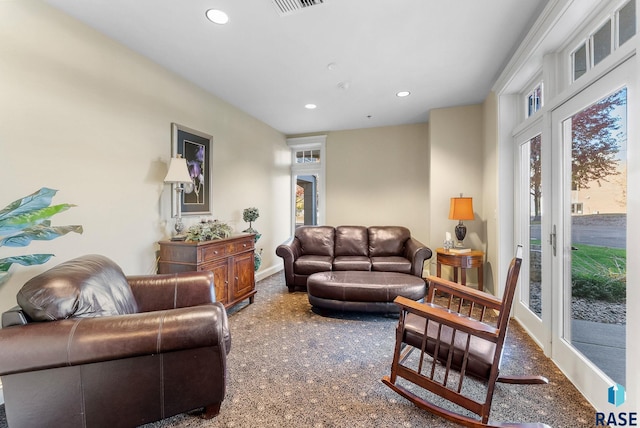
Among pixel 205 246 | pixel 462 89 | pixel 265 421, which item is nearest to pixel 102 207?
pixel 205 246

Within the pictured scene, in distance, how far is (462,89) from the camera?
330cm

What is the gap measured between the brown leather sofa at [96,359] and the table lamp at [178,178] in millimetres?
1346

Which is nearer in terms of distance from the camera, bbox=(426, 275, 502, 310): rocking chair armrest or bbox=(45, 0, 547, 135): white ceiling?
bbox=(426, 275, 502, 310): rocking chair armrest

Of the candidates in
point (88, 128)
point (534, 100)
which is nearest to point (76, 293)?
point (88, 128)

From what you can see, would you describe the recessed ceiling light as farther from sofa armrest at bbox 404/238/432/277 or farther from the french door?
sofa armrest at bbox 404/238/432/277

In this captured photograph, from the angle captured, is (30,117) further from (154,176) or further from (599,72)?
(599,72)

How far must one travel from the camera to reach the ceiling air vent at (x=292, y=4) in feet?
6.16

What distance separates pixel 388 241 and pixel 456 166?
1476 millimetres

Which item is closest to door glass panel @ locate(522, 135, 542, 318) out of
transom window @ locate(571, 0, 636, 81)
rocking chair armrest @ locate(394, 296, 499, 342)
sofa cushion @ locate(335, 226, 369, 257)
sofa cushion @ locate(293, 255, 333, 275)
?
transom window @ locate(571, 0, 636, 81)

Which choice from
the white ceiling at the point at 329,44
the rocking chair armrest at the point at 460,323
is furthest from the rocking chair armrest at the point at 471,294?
the white ceiling at the point at 329,44

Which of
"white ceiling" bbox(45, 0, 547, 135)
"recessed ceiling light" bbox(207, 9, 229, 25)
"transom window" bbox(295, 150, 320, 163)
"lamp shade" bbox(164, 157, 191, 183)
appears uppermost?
"white ceiling" bbox(45, 0, 547, 135)

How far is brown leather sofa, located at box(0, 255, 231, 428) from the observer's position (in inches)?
48.1

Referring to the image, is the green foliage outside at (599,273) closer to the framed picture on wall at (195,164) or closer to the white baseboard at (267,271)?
the framed picture on wall at (195,164)

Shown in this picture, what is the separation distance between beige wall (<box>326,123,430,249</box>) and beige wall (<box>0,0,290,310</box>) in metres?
2.55
